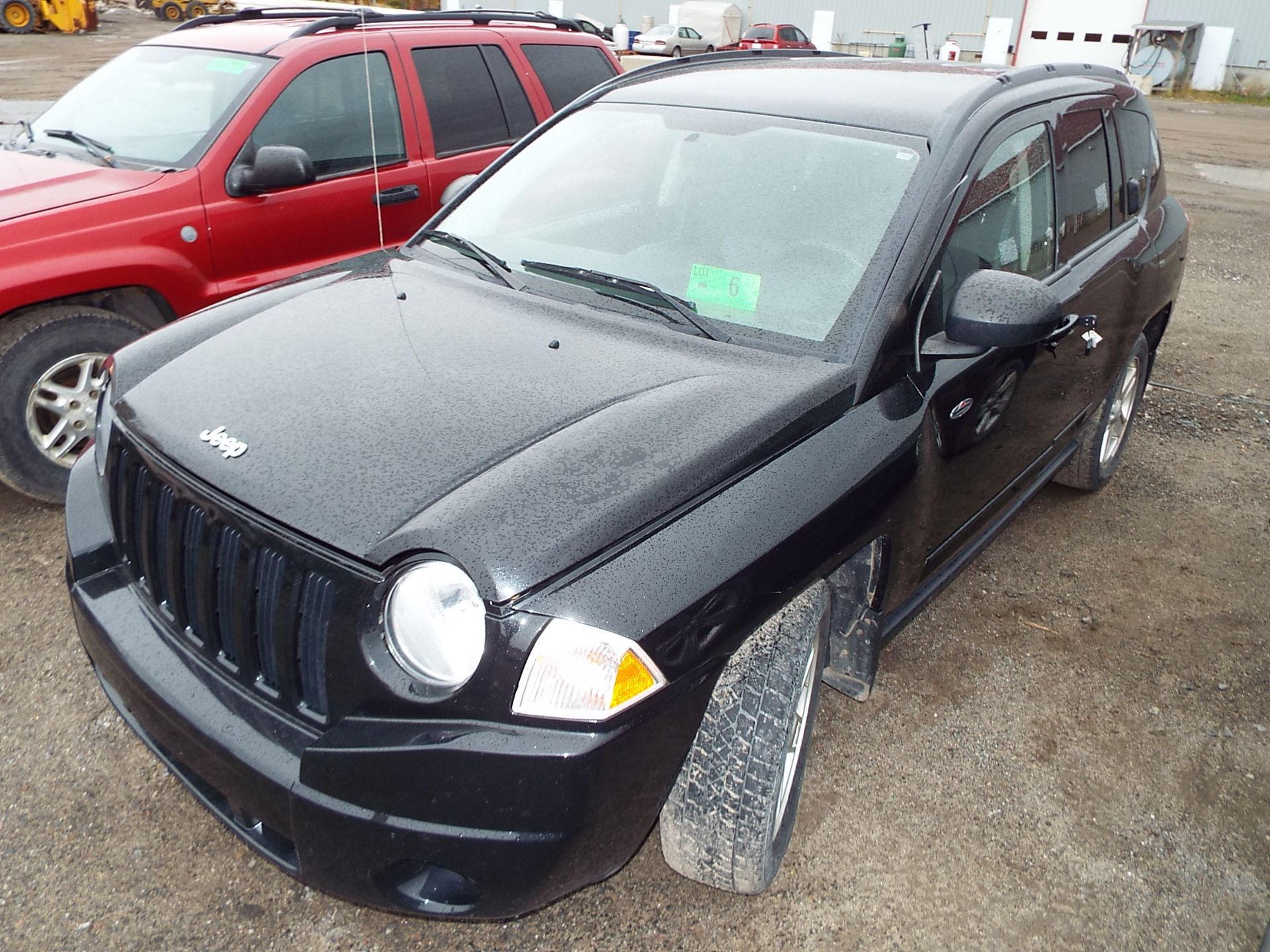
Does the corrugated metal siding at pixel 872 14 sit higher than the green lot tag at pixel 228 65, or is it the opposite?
the corrugated metal siding at pixel 872 14

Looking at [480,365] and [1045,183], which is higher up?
[1045,183]

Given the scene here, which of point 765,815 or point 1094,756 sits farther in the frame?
point 1094,756

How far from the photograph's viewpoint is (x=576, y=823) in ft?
5.81

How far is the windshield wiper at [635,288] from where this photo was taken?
8.45 ft

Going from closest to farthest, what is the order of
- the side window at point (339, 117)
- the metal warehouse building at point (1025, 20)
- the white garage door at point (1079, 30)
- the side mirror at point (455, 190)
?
the side mirror at point (455, 190)
the side window at point (339, 117)
the metal warehouse building at point (1025, 20)
the white garage door at point (1079, 30)

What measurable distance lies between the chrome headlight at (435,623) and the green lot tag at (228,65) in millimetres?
3620

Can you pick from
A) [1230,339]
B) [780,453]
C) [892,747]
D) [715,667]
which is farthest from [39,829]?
[1230,339]

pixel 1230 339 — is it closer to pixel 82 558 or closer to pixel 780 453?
pixel 780 453

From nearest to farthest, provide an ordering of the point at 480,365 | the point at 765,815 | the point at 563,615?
1. the point at 563,615
2. the point at 765,815
3. the point at 480,365

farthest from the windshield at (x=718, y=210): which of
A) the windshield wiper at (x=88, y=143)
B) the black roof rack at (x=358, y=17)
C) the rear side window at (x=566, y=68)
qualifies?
the rear side window at (x=566, y=68)

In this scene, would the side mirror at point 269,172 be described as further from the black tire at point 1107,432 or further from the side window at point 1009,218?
the black tire at point 1107,432

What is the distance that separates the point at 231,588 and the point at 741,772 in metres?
1.13

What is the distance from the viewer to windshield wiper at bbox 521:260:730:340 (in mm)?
2576

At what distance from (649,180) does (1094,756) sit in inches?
85.7
